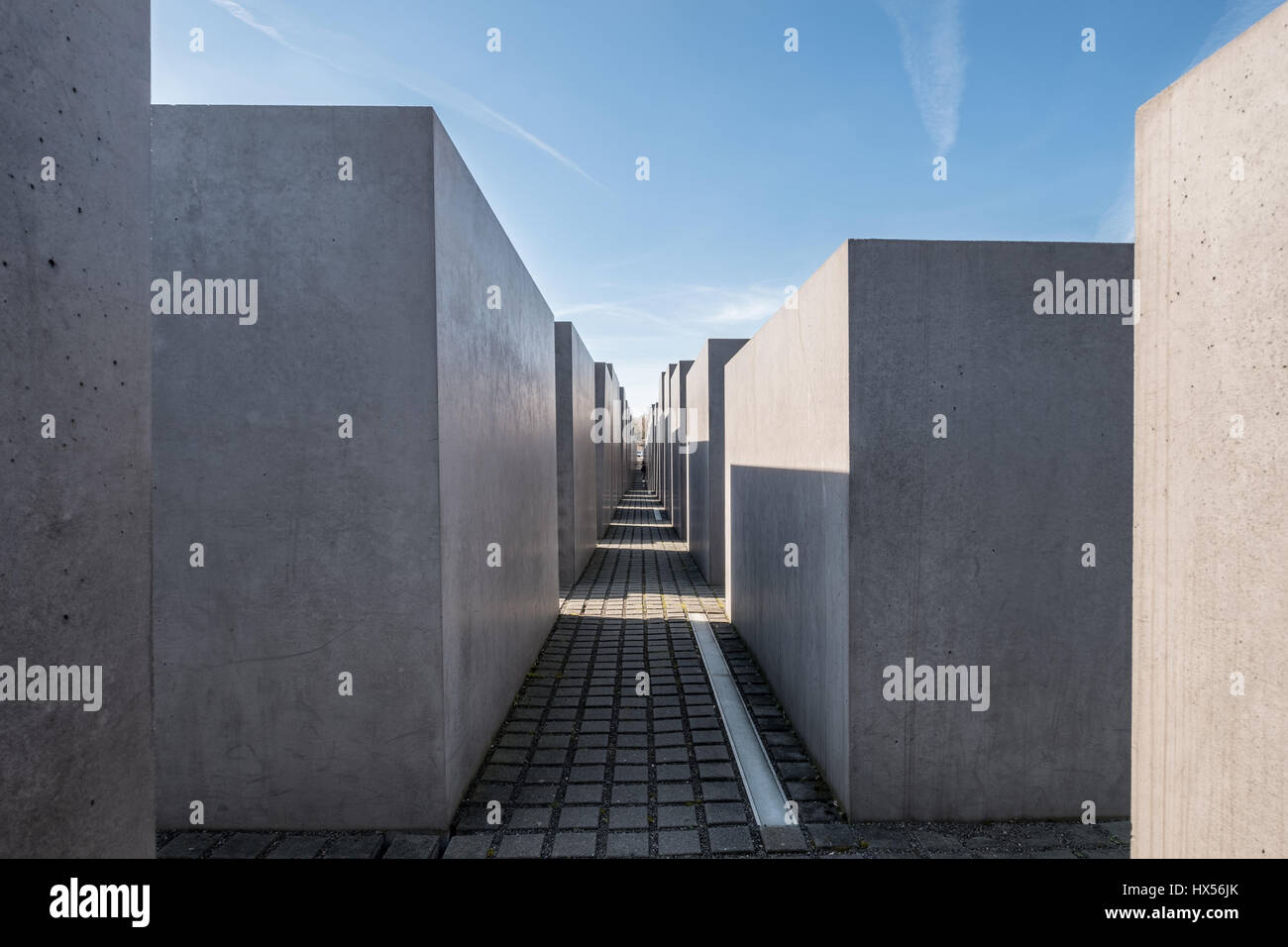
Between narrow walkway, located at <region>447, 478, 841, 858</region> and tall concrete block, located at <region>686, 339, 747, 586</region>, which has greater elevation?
tall concrete block, located at <region>686, 339, 747, 586</region>

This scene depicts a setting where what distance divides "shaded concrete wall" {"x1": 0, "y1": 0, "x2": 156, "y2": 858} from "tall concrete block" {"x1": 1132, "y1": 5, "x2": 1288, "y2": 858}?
2772mm

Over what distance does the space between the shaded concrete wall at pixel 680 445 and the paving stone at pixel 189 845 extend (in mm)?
11325

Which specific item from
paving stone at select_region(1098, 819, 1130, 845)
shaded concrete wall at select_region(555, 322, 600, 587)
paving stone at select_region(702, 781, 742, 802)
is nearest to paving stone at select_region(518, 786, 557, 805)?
paving stone at select_region(702, 781, 742, 802)

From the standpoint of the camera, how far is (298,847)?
11.6 feet

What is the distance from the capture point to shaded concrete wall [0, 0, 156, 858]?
1398mm

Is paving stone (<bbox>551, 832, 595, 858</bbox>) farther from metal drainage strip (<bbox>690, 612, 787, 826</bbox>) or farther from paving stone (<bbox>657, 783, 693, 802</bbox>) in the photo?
metal drainage strip (<bbox>690, 612, 787, 826</bbox>)

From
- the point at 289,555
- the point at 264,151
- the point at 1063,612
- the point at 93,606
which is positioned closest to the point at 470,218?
the point at 264,151

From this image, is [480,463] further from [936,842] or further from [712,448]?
[712,448]

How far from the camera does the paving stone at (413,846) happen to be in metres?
3.47

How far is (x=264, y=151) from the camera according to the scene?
3.57 metres

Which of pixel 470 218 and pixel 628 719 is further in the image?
pixel 628 719

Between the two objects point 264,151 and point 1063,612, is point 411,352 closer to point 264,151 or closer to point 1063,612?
point 264,151
